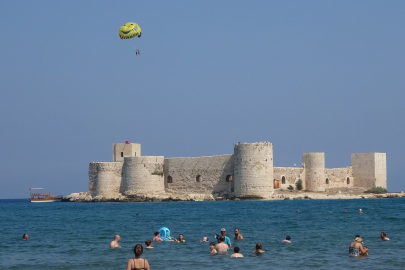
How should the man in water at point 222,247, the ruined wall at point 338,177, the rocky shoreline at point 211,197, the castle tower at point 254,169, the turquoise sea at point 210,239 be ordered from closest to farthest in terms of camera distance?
1. the turquoise sea at point 210,239
2. the man in water at point 222,247
3. the castle tower at point 254,169
4. the rocky shoreline at point 211,197
5. the ruined wall at point 338,177

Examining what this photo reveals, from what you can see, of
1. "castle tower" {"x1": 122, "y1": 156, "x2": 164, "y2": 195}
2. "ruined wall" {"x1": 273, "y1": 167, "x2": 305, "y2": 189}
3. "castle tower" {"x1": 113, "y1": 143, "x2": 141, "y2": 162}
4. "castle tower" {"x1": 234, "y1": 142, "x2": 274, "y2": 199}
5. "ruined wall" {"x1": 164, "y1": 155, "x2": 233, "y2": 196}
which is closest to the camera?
"castle tower" {"x1": 234, "y1": 142, "x2": 274, "y2": 199}

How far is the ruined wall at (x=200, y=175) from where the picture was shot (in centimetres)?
4156

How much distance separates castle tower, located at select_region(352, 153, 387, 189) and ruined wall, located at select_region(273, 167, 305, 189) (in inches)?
241

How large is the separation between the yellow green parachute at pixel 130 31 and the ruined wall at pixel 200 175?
11930 millimetres

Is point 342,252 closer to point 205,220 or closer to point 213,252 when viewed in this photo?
point 213,252

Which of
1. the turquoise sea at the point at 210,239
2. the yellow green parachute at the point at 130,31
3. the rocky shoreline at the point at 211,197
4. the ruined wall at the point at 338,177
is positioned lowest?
the turquoise sea at the point at 210,239

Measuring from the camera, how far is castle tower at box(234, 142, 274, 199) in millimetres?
38531

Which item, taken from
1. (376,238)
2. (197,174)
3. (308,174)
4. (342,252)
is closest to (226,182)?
(197,174)

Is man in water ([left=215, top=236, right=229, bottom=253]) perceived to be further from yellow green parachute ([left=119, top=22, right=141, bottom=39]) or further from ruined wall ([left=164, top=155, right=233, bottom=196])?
ruined wall ([left=164, top=155, right=233, bottom=196])

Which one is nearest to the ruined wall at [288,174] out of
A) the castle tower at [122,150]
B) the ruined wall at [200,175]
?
the ruined wall at [200,175]

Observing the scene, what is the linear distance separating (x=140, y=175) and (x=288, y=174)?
10.3 m

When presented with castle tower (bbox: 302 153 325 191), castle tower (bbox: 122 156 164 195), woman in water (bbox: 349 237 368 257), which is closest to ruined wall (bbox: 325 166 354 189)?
castle tower (bbox: 302 153 325 191)

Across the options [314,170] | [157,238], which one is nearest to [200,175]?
[314,170]

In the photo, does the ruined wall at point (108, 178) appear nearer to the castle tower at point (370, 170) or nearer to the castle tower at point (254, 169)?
the castle tower at point (254, 169)
